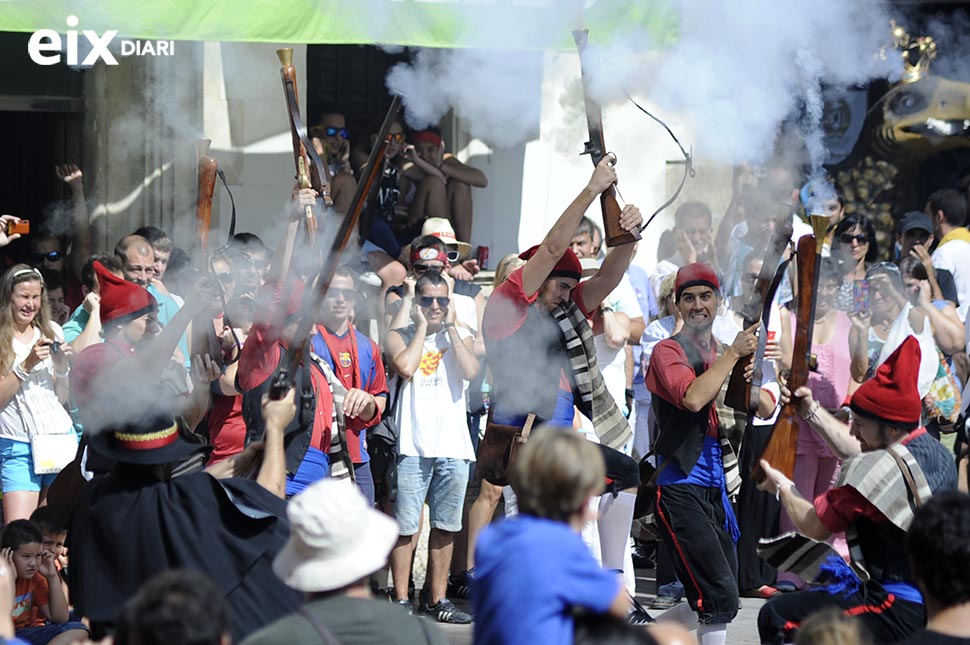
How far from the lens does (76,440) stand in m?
7.27

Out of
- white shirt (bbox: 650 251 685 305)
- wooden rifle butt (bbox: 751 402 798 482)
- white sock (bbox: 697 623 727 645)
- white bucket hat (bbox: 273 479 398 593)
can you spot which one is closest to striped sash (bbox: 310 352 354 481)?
white sock (bbox: 697 623 727 645)

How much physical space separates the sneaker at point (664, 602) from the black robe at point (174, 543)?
3698mm

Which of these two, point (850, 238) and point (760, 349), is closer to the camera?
point (760, 349)

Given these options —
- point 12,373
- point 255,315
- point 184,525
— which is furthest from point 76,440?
point 184,525

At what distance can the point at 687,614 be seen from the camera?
6.62 metres

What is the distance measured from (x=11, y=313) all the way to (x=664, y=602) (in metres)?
3.68

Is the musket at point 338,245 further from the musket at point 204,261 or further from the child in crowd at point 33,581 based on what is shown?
the child in crowd at point 33,581

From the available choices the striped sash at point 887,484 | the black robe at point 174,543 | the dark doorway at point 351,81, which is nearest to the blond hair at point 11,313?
the black robe at point 174,543

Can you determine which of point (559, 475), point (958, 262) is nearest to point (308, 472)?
point (559, 475)

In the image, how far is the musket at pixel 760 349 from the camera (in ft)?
21.6

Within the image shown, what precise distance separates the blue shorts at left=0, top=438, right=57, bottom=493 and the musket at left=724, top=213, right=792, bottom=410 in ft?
10.9

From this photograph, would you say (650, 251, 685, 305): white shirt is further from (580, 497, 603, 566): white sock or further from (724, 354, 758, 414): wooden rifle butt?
(724, 354, 758, 414): wooden rifle butt

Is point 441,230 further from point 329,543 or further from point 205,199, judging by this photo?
point 329,543

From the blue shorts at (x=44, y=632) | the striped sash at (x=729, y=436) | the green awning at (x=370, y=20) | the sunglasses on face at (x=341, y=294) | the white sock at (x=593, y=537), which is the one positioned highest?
the green awning at (x=370, y=20)
